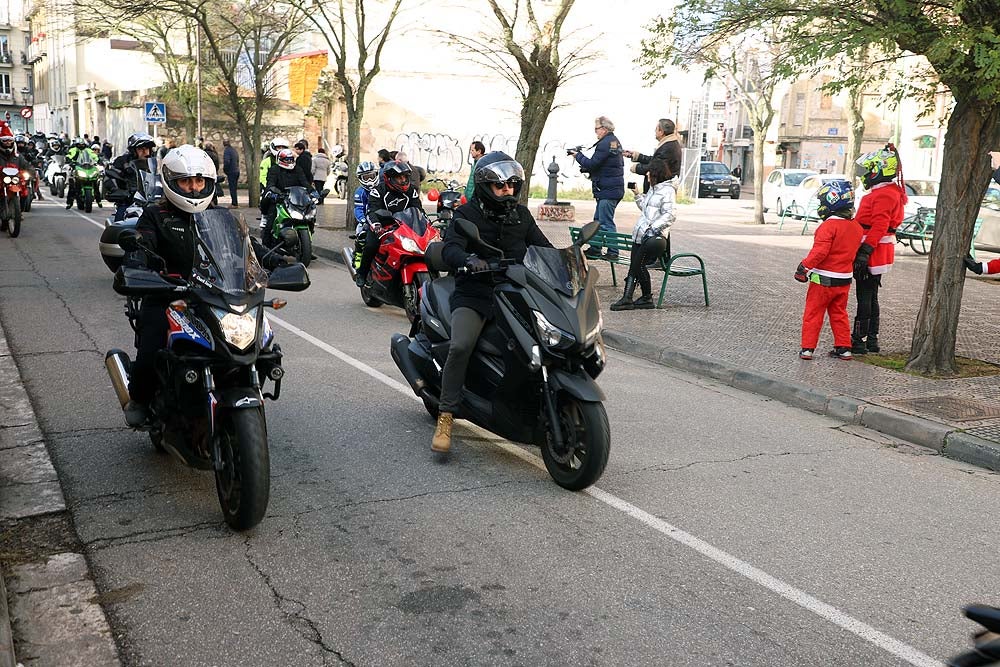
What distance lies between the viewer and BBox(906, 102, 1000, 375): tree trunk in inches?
330

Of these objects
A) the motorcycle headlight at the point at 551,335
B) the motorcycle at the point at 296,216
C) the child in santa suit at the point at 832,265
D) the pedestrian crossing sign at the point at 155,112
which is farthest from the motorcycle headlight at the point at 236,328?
the pedestrian crossing sign at the point at 155,112

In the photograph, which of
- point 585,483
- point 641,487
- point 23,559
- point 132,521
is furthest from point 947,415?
point 23,559

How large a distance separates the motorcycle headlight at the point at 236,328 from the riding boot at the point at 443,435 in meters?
1.55

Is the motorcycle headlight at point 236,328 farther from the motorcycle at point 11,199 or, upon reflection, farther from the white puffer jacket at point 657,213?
the motorcycle at point 11,199

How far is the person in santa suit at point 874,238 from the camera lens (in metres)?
9.43

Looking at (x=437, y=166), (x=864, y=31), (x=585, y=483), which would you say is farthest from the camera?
(x=437, y=166)

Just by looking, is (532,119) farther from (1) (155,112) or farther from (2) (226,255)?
(1) (155,112)

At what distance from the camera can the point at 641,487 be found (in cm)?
552

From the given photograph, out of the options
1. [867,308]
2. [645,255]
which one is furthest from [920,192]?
[867,308]

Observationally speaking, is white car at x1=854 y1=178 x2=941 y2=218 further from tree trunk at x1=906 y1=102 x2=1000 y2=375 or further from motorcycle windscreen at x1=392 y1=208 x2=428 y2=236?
motorcycle windscreen at x1=392 y1=208 x2=428 y2=236

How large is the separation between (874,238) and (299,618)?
7324 millimetres

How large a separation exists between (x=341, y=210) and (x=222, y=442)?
2315cm

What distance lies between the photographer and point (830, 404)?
25.1ft

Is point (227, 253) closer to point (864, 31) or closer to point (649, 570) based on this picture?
point (649, 570)
